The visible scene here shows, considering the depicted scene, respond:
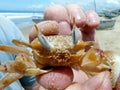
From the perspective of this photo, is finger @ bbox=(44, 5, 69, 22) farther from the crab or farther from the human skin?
the crab

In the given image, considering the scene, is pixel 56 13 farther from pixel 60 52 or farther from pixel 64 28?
pixel 60 52

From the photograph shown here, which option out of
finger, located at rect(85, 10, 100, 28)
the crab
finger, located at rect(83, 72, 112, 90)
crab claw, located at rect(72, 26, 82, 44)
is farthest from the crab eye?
finger, located at rect(85, 10, 100, 28)

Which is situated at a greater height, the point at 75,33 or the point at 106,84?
the point at 75,33

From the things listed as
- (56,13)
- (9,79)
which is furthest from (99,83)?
(56,13)

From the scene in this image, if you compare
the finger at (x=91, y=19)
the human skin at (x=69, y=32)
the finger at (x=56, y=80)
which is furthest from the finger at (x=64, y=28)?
the finger at (x=56, y=80)

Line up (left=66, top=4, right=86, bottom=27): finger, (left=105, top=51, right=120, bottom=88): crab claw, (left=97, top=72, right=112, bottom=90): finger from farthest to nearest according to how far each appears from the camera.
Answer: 1. (left=66, top=4, right=86, bottom=27): finger
2. (left=105, top=51, right=120, bottom=88): crab claw
3. (left=97, top=72, right=112, bottom=90): finger

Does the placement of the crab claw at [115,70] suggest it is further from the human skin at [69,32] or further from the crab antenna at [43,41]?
the crab antenna at [43,41]

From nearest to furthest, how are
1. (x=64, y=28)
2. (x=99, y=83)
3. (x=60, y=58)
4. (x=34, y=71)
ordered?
(x=99, y=83) → (x=34, y=71) → (x=60, y=58) → (x=64, y=28)
